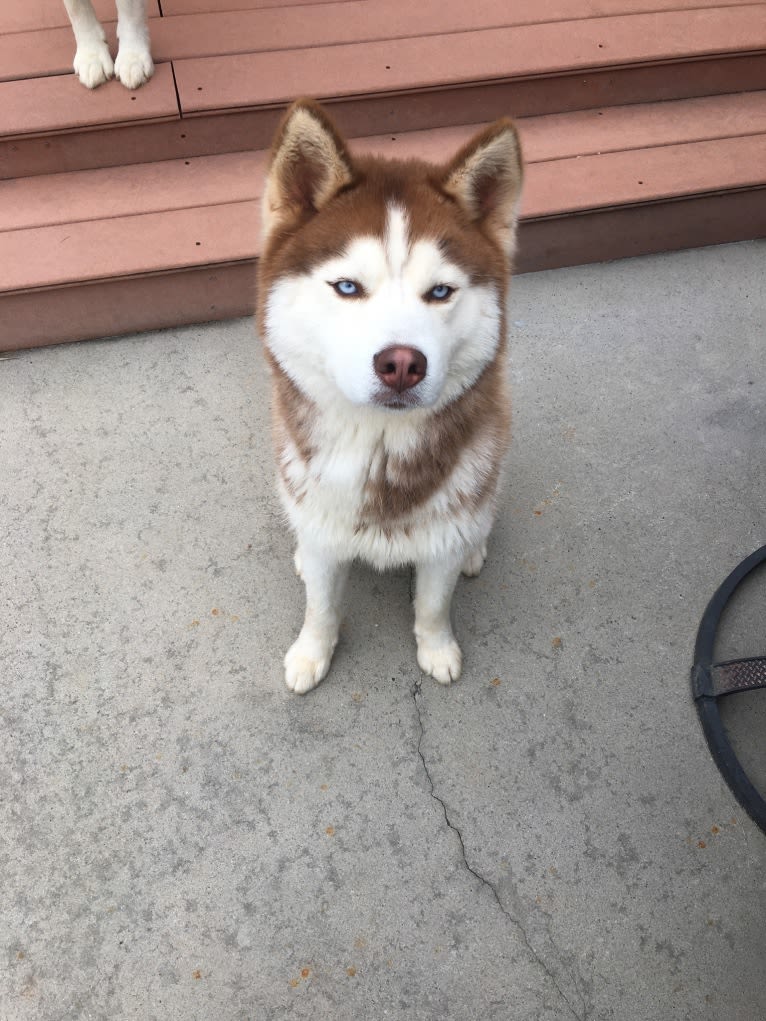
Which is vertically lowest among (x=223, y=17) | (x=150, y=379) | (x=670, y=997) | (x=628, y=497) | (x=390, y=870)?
(x=670, y=997)

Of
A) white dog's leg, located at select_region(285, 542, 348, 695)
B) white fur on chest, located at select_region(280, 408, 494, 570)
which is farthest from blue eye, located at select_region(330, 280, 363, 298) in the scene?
white dog's leg, located at select_region(285, 542, 348, 695)

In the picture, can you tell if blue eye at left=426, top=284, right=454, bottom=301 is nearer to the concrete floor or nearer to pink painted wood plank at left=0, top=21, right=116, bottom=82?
the concrete floor

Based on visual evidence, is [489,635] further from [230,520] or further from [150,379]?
[150,379]

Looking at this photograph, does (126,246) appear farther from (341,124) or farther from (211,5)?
(211,5)

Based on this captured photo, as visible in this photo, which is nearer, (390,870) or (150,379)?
(390,870)

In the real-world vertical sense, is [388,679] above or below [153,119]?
below

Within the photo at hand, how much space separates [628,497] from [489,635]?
716 mm

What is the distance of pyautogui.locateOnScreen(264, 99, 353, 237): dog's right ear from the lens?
1.54 metres

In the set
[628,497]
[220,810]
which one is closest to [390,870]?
[220,810]

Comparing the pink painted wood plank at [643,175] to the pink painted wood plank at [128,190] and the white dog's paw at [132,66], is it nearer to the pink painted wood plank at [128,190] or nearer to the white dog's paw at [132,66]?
the pink painted wood plank at [128,190]

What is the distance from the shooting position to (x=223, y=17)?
129 inches

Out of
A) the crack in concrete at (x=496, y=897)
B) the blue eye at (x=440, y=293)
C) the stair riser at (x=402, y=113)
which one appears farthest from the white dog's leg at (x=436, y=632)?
the stair riser at (x=402, y=113)

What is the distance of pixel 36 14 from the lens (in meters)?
3.23

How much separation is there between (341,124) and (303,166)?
5.87 ft
